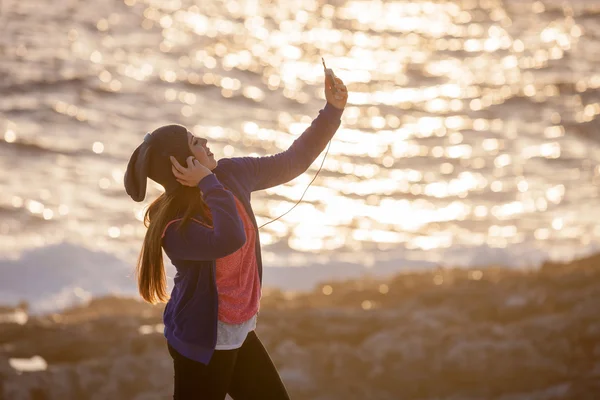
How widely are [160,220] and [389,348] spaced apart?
5082 mm

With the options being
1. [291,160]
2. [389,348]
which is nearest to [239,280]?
[291,160]

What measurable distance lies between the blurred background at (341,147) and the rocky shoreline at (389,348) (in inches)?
1.6

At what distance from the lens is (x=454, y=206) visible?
784 inches

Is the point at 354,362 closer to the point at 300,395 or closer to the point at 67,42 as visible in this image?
the point at 300,395

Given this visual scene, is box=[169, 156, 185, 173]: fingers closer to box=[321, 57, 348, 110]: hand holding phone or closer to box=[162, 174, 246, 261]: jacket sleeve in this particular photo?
box=[162, 174, 246, 261]: jacket sleeve

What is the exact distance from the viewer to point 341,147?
76.1 ft

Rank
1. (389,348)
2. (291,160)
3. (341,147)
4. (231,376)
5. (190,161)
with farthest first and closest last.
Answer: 1. (341,147)
2. (389,348)
3. (291,160)
4. (231,376)
5. (190,161)

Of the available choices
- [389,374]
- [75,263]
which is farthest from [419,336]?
[75,263]

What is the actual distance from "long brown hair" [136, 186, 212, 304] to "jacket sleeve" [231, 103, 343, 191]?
0.34 meters

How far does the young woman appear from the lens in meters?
4.27

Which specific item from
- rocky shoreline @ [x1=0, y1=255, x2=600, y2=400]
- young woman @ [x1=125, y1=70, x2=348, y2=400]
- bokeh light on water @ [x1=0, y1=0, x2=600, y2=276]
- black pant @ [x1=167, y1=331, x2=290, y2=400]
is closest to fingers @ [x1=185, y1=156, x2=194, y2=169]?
young woman @ [x1=125, y1=70, x2=348, y2=400]

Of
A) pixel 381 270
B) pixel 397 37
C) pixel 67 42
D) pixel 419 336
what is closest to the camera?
pixel 419 336

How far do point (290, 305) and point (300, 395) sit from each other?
2922mm

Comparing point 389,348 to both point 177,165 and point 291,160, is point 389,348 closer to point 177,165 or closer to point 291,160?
point 291,160
